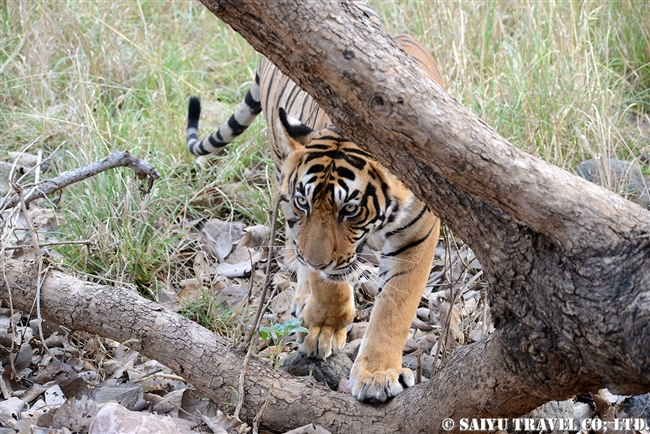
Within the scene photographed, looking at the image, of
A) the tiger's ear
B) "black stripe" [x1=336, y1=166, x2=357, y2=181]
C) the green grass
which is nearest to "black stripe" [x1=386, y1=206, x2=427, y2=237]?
"black stripe" [x1=336, y1=166, x2=357, y2=181]

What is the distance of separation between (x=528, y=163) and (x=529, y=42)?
147 inches

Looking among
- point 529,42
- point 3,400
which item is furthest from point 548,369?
point 529,42

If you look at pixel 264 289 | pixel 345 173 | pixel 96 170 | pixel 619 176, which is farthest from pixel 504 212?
pixel 619 176

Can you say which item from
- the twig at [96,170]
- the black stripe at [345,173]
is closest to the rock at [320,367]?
the black stripe at [345,173]

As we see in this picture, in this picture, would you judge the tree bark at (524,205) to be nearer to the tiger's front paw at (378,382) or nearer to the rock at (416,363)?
the tiger's front paw at (378,382)

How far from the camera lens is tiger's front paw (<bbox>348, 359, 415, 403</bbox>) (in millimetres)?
2752

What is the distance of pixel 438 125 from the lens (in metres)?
1.85

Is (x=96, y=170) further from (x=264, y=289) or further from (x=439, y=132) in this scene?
(x=439, y=132)

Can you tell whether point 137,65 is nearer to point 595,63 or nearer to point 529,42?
point 529,42

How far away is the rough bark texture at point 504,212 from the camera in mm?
1837

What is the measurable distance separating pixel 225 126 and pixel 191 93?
1354 mm

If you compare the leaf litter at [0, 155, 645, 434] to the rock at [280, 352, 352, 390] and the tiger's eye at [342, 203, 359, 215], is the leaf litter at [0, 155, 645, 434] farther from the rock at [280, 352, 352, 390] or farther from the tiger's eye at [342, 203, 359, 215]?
the tiger's eye at [342, 203, 359, 215]

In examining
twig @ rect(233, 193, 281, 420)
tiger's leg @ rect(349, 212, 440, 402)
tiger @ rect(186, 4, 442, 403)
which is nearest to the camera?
twig @ rect(233, 193, 281, 420)

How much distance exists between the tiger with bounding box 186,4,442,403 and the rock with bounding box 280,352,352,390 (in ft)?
0.12
